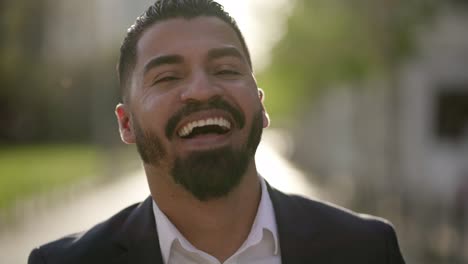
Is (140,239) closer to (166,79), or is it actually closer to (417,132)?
(166,79)

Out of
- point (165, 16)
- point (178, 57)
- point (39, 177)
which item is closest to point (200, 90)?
point (178, 57)

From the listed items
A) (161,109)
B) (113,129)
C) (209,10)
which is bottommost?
(113,129)

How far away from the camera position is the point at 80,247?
3.26 metres

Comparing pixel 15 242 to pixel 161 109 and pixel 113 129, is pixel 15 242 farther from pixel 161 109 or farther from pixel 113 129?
pixel 113 129

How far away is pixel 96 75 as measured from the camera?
42.6m

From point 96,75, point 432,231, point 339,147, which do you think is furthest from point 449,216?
point 96,75

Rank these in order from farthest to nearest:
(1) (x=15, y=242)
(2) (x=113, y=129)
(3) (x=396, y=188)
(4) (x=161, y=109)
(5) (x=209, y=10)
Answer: (2) (x=113, y=129) → (3) (x=396, y=188) → (1) (x=15, y=242) → (5) (x=209, y=10) → (4) (x=161, y=109)

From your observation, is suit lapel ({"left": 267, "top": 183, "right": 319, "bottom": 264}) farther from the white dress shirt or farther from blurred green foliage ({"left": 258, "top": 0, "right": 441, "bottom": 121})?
blurred green foliage ({"left": 258, "top": 0, "right": 441, "bottom": 121})

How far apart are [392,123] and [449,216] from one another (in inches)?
114

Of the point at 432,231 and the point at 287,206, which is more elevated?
the point at 287,206

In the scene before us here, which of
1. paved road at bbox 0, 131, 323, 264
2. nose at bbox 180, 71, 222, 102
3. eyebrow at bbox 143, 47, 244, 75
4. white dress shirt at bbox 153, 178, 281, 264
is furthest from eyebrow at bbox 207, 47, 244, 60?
paved road at bbox 0, 131, 323, 264

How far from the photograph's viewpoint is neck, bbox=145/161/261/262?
3131mm

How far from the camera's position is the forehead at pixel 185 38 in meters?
3.10

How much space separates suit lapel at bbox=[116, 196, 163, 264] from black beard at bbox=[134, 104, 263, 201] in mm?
335
